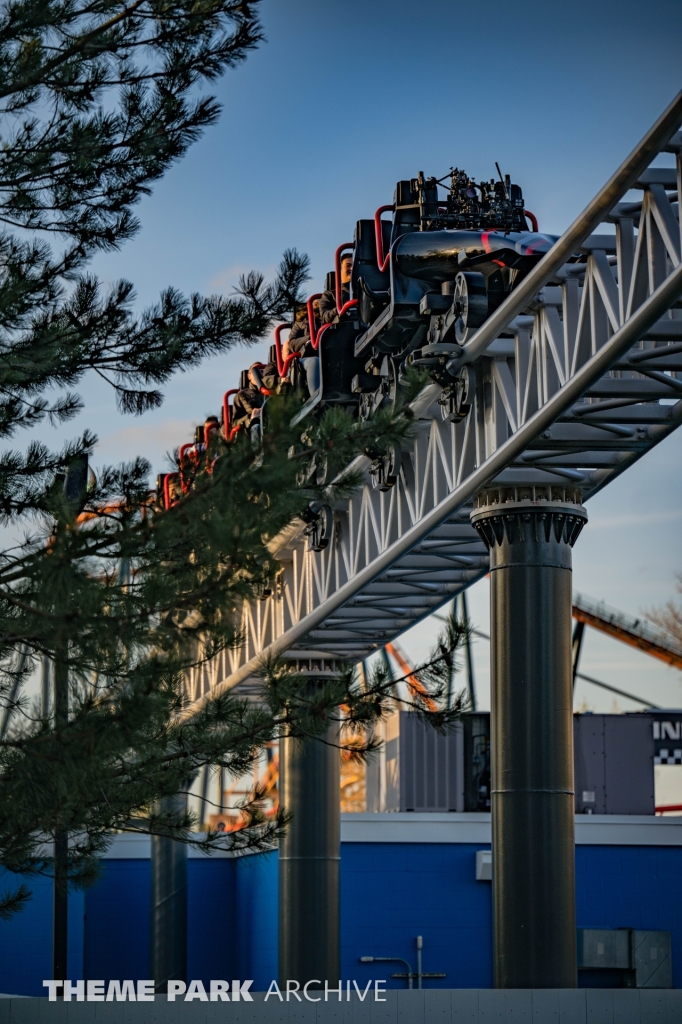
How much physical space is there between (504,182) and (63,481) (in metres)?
7.93

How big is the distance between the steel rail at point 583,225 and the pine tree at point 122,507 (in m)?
1.74

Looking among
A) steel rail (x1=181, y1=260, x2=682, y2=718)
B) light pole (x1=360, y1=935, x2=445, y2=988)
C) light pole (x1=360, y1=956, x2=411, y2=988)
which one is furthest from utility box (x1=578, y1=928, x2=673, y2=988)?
steel rail (x1=181, y1=260, x2=682, y2=718)

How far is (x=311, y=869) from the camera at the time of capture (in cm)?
2397

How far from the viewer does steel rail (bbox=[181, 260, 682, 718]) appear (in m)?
10.3

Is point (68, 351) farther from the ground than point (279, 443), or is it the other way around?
point (68, 351)

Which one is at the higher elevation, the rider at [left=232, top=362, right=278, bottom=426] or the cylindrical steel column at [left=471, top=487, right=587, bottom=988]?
the rider at [left=232, top=362, right=278, bottom=426]

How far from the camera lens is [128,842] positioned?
32.2 meters

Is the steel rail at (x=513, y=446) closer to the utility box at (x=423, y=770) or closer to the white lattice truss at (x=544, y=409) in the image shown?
the white lattice truss at (x=544, y=409)

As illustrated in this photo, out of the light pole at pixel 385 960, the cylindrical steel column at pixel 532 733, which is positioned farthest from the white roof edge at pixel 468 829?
the cylindrical steel column at pixel 532 733

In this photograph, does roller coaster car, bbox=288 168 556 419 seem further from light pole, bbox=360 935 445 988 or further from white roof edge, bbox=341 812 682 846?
light pole, bbox=360 935 445 988

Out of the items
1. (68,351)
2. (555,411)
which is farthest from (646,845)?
(68,351)

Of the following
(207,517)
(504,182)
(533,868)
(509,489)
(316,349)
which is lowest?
(533,868)

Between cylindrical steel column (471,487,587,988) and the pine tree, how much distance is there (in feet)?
11.0

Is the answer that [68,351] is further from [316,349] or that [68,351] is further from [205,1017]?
[316,349]
